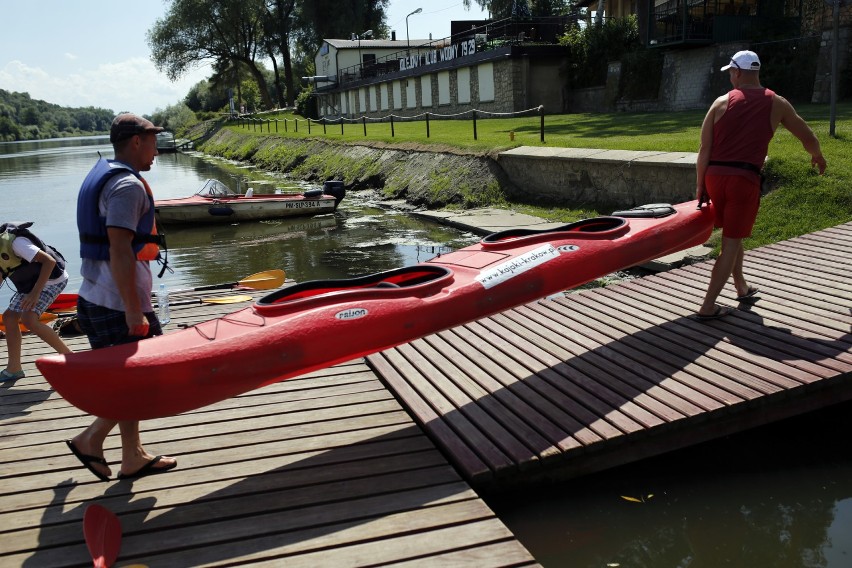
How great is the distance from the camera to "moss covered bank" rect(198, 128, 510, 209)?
653 inches

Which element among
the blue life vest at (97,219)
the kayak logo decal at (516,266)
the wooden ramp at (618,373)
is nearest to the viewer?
the blue life vest at (97,219)

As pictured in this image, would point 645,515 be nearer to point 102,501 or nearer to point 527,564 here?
point 527,564

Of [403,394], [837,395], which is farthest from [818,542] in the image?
[403,394]

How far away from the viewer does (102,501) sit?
405 cm

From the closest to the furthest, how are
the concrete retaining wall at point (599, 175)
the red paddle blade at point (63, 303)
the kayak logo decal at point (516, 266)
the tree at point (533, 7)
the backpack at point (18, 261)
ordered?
the kayak logo decal at point (516, 266) < the backpack at point (18, 261) < the red paddle blade at point (63, 303) < the concrete retaining wall at point (599, 175) < the tree at point (533, 7)

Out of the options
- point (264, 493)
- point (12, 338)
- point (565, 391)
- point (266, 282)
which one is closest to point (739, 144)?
point (565, 391)

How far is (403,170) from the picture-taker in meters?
20.6

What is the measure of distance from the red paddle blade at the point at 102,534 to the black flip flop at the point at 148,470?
1.66 ft

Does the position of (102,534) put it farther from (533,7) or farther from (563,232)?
(533,7)

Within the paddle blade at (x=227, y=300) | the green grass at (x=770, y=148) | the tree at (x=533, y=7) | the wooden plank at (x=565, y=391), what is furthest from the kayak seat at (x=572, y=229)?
the tree at (x=533, y=7)

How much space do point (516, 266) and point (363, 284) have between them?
1.14 meters

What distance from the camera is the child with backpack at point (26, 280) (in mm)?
5461

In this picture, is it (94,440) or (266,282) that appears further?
(266,282)

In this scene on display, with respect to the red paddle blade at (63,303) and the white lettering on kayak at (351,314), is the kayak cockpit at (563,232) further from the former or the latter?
the red paddle blade at (63,303)
